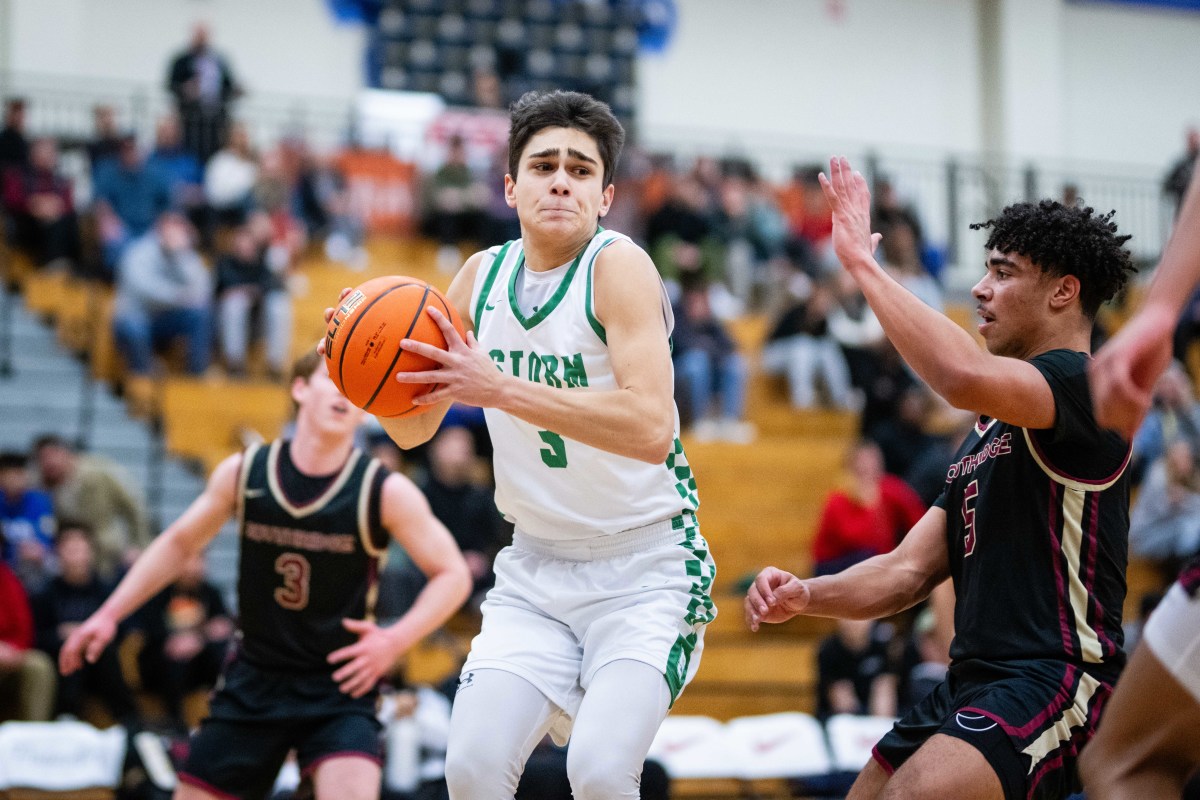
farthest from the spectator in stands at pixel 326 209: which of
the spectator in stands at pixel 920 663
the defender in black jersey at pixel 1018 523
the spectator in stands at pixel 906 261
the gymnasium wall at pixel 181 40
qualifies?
the defender in black jersey at pixel 1018 523

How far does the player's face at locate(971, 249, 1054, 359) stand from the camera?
4137 mm

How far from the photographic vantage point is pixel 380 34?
1919 cm

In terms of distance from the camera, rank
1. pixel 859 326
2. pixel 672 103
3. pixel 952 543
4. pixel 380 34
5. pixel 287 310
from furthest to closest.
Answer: pixel 672 103
pixel 380 34
pixel 859 326
pixel 287 310
pixel 952 543

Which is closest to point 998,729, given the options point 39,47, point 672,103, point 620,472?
point 620,472

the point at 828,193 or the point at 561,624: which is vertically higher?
the point at 828,193

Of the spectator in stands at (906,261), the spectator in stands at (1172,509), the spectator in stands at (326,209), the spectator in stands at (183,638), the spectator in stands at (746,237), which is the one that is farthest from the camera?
the spectator in stands at (746,237)

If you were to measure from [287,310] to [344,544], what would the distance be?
727 cm

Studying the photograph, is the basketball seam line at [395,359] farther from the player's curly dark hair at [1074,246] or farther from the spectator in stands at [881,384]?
the spectator in stands at [881,384]

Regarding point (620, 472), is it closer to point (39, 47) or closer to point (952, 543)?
point (952, 543)

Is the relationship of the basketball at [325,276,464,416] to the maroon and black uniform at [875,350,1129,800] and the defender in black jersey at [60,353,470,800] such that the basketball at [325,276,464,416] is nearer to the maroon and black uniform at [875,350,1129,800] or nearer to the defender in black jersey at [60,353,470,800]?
the defender in black jersey at [60,353,470,800]

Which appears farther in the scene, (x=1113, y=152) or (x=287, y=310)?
(x=1113, y=152)

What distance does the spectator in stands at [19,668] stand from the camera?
340 inches

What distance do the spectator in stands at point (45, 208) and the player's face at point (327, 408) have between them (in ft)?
26.8

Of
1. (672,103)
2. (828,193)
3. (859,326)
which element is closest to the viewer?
(828,193)
